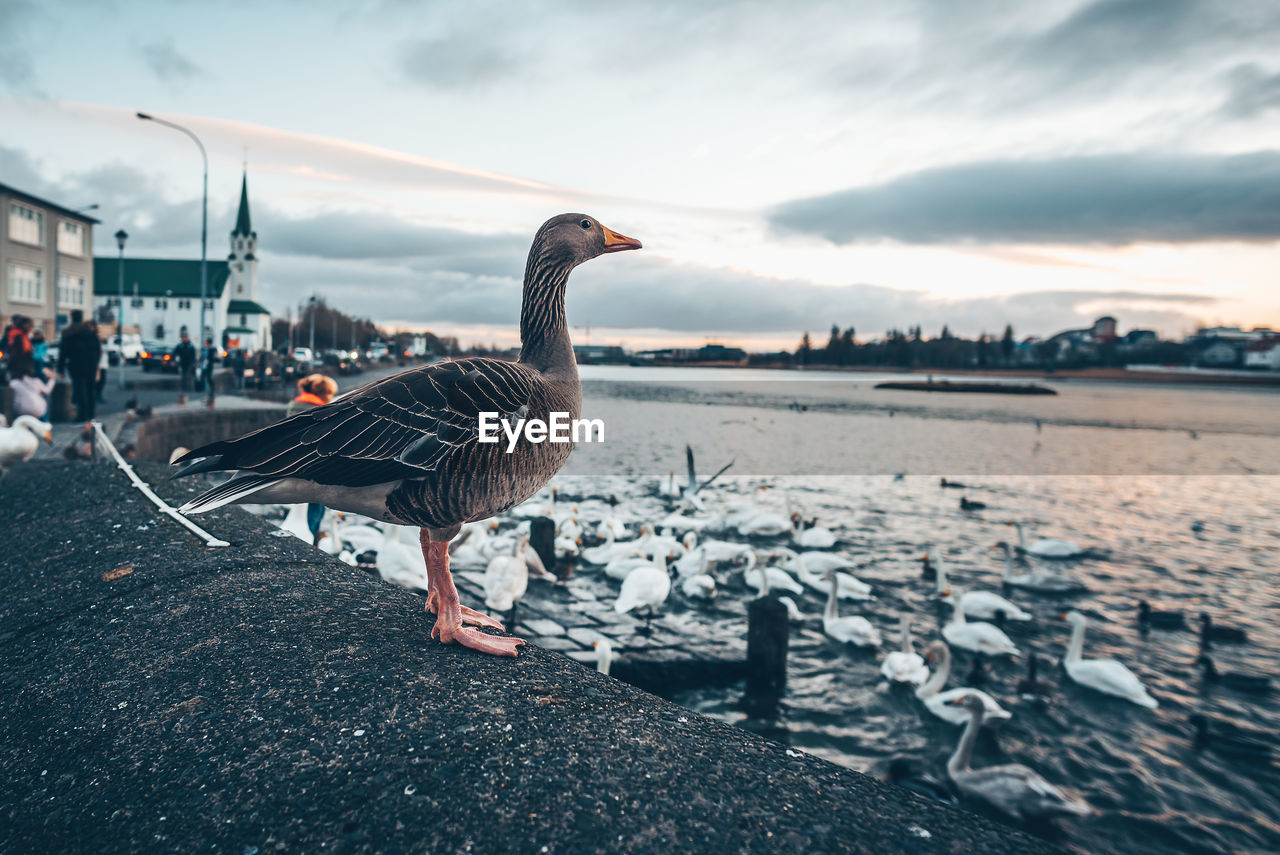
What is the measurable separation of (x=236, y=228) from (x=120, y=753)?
133754 millimetres

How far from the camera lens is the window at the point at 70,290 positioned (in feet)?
215

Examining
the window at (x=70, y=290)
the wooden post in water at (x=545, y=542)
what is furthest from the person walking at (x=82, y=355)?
the window at (x=70, y=290)

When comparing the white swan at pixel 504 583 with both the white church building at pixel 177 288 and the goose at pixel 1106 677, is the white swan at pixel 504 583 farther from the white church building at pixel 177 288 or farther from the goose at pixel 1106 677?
the white church building at pixel 177 288

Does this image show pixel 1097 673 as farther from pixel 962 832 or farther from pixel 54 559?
pixel 54 559

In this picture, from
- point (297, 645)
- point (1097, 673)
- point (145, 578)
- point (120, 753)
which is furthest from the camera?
point (1097, 673)

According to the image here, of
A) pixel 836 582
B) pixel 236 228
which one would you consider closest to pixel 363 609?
pixel 836 582

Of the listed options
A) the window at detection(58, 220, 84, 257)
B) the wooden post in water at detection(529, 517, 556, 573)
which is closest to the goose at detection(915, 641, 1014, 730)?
the wooden post in water at detection(529, 517, 556, 573)

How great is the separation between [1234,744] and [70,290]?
291 feet

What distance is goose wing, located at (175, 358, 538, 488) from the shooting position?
2.78m

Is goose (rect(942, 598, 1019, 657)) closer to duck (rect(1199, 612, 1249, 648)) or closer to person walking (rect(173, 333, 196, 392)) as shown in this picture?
duck (rect(1199, 612, 1249, 648))

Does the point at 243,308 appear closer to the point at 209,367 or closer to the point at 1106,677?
the point at 209,367

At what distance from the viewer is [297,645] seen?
379cm

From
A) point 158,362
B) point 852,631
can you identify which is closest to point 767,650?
point 852,631

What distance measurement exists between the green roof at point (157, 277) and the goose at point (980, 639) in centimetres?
12381
